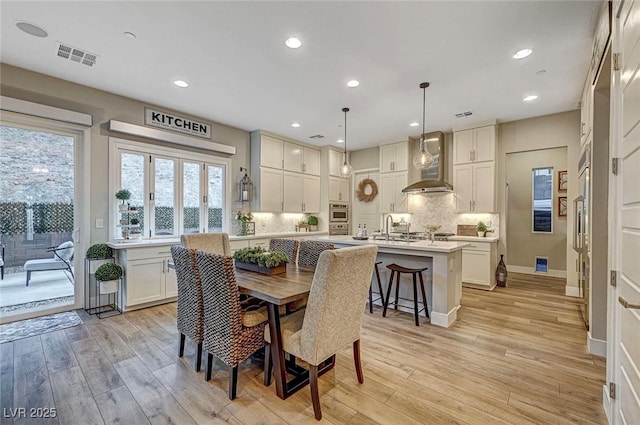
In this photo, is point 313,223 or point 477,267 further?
point 313,223

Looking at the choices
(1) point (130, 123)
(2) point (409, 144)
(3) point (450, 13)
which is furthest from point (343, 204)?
(3) point (450, 13)

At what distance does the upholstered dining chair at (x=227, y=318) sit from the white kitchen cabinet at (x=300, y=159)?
13.9 ft

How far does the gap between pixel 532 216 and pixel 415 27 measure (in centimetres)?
560

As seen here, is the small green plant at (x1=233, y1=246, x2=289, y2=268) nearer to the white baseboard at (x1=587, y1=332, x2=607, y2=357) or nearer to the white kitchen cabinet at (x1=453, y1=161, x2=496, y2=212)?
the white baseboard at (x1=587, y1=332, x2=607, y2=357)

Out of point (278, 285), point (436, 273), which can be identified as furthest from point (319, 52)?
point (436, 273)

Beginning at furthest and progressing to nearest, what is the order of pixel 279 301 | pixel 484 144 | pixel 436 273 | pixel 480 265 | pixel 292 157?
pixel 292 157
pixel 484 144
pixel 480 265
pixel 436 273
pixel 279 301

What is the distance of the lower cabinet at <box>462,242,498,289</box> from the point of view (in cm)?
479

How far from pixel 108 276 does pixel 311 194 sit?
411 centimetres

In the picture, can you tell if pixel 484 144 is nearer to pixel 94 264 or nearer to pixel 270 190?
pixel 270 190

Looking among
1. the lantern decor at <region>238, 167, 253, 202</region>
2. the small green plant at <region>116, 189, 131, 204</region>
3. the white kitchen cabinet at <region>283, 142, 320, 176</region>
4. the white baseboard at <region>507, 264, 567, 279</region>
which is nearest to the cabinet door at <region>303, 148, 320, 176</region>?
the white kitchen cabinet at <region>283, 142, 320, 176</region>

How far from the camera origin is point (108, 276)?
354cm

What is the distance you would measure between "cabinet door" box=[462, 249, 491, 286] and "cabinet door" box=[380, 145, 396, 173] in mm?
2401

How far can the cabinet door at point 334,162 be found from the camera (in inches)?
266

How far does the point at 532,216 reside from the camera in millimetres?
6219
